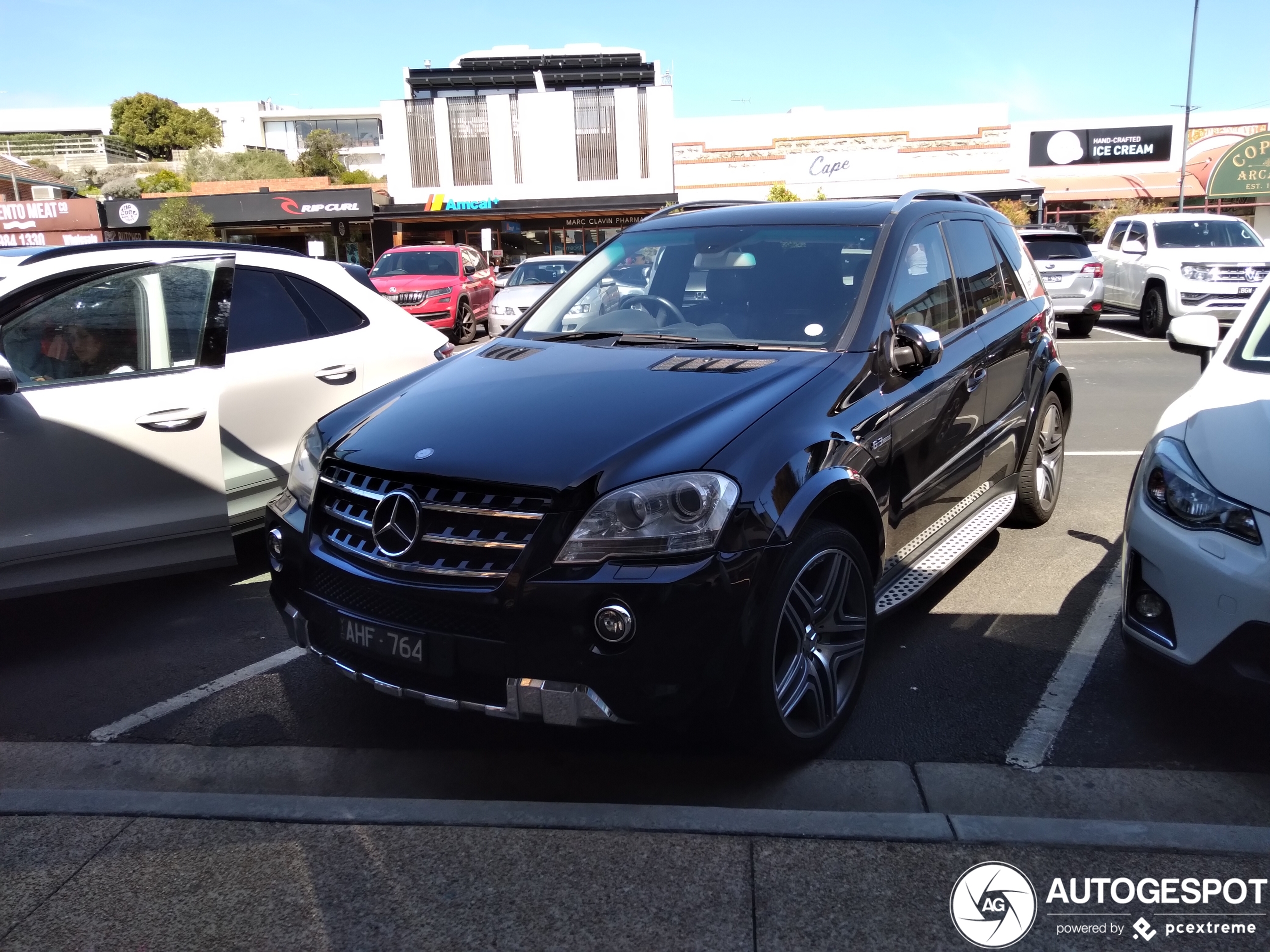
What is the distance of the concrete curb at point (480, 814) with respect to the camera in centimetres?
272

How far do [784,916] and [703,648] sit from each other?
0.67m

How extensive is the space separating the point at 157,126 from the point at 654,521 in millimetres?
125968

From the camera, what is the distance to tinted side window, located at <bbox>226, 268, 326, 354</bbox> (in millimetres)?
4949

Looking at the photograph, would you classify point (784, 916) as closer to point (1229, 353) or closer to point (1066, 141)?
point (1229, 353)

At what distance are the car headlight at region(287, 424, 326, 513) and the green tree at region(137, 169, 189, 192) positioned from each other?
58021 millimetres

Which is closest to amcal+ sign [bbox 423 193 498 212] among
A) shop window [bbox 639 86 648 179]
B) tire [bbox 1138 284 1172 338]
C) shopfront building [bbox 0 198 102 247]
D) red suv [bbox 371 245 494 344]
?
shop window [bbox 639 86 648 179]

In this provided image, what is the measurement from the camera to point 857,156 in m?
48.1

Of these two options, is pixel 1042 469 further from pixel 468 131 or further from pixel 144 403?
pixel 468 131

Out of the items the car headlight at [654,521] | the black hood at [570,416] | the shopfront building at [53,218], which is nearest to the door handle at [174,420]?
the black hood at [570,416]

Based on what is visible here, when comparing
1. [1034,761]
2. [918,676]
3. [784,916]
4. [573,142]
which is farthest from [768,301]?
[573,142]

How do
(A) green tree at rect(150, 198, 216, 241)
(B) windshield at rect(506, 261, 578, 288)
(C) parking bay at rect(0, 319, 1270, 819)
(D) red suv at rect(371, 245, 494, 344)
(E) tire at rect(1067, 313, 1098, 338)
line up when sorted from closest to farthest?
(C) parking bay at rect(0, 319, 1270, 819) → (E) tire at rect(1067, 313, 1098, 338) → (D) red suv at rect(371, 245, 494, 344) → (B) windshield at rect(506, 261, 578, 288) → (A) green tree at rect(150, 198, 216, 241)

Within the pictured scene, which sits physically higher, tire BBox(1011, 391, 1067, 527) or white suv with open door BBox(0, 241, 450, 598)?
white suv with open door BBox(0, 241, 450, 598)

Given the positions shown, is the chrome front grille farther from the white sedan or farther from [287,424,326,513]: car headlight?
the white sedan

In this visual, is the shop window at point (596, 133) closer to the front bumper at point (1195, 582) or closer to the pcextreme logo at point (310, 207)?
the pcextreme logo at point (310, 207)
